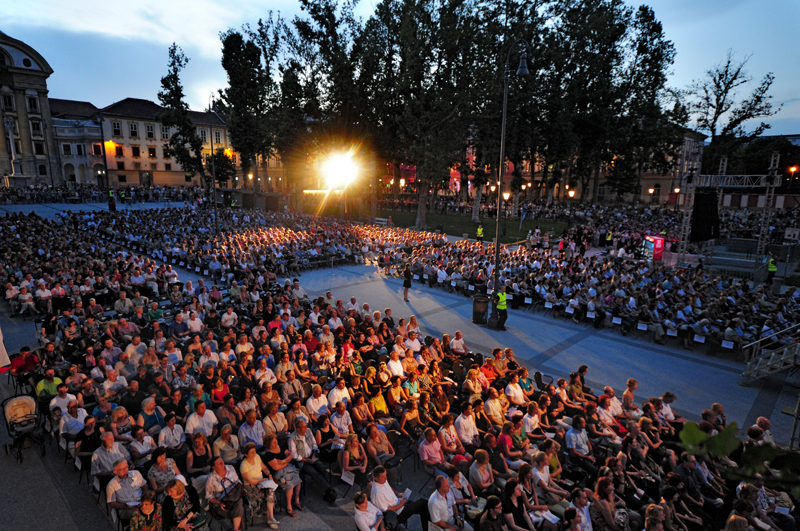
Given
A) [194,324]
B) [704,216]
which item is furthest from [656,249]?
[194,324]

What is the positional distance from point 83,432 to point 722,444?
26.5ft

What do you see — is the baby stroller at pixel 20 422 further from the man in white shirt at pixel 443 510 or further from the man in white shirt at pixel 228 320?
the man in white shirt at pixel 443 510

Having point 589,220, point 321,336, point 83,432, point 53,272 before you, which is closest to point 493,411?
point 321,336

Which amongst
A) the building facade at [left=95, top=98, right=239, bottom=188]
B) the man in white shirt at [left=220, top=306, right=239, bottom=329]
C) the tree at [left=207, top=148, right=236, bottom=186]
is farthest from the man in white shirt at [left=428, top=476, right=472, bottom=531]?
the building facade at [left=95, top=98, right=239, bottom=188]

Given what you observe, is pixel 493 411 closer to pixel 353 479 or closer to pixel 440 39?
pixel 353 479

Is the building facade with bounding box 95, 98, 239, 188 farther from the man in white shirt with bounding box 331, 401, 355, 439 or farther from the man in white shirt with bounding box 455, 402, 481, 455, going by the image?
the man in white shirt with bounding box 455, 402, 481, 455

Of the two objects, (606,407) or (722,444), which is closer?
(722,444)

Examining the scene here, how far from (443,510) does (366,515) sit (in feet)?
3.21

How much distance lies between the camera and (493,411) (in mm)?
7805

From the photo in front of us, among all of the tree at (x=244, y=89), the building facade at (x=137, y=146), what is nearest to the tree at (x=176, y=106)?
the tree at (x=244, y=89)

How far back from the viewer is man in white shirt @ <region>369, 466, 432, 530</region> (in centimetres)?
564

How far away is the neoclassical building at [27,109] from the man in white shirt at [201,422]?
60.6m

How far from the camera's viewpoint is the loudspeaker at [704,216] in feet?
79.0

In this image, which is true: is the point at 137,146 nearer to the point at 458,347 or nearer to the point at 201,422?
the point at 458,347
